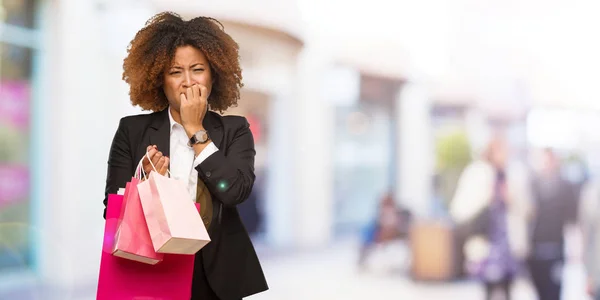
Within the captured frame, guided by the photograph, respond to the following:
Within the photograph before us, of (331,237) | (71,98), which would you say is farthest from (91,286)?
(331,237)

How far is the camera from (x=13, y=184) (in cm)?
399

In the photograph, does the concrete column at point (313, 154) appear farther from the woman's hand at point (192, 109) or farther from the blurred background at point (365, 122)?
the woman's hand at point (192, 109)

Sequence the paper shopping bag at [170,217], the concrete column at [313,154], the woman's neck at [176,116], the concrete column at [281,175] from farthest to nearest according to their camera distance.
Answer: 1. the concrete column at [281,175]
2. the concrete column at [313,154]
3. the woman's neck at [176,116]
4. the paper shopping bag at [170,217]

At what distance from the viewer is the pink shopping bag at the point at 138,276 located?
131 cm

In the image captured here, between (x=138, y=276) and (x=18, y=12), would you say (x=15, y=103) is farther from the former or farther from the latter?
(x=138, y=276)

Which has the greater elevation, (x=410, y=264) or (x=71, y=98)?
(x=71, y=98)

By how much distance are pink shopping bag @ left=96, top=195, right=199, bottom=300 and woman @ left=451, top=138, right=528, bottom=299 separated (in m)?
3.23

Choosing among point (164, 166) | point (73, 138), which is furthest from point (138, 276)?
point (73, 138)

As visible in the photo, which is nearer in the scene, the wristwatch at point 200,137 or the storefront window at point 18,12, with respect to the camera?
the wristwatch at point 200,137

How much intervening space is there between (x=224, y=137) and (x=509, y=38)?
10.9 feet

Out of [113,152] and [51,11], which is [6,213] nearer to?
[51,11]

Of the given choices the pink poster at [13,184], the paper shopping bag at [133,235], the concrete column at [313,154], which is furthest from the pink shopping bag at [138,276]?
the concrete column at [313,154]

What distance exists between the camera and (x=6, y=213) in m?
3.89

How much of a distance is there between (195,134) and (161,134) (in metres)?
0.12
